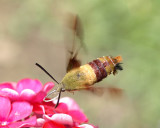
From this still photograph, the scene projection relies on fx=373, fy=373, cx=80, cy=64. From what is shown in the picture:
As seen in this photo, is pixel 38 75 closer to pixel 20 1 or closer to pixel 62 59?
pixel 62 59

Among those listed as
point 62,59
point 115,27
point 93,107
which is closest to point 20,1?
point 62,59

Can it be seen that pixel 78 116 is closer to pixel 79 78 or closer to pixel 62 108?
pixel 62 108

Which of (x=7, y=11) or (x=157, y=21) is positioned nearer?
(x=157, y=21)

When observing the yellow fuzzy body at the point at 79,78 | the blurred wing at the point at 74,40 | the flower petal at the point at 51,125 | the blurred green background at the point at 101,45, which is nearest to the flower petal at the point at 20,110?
the flower petal at the point at 51,125

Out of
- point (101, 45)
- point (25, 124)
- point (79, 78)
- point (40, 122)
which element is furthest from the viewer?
point (101, 45)

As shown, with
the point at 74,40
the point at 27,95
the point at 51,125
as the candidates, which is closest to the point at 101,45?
the point at 74,40

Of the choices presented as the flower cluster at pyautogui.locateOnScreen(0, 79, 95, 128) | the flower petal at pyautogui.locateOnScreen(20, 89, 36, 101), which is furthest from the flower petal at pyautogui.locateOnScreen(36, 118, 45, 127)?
the flower petal at pyautogui.locateOnScreen(20, 89, 36, 101)

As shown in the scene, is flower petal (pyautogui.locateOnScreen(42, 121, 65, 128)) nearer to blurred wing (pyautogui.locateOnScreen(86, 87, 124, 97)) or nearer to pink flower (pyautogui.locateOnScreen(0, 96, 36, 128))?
pink flower (pyautogui.locateOnScreen(0, 96, 36, 128))
